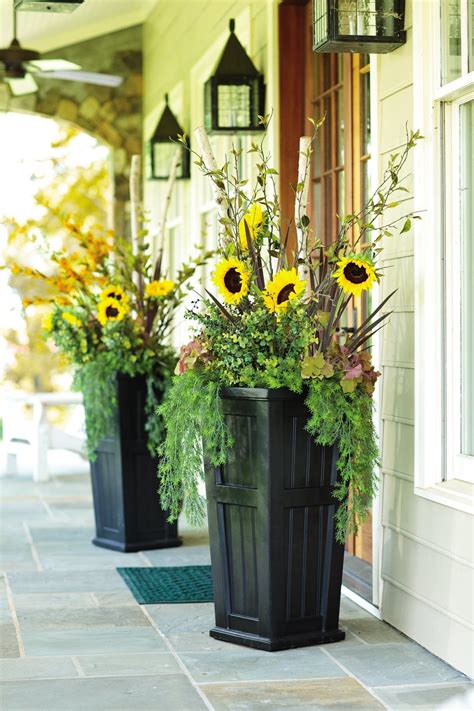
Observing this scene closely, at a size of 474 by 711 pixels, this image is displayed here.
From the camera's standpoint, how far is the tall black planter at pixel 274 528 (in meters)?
3.30

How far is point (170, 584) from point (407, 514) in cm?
123

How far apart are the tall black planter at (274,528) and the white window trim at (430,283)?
1.05 feet

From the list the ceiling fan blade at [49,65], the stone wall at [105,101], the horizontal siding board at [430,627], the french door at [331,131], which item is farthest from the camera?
the stone wall at [105,101]

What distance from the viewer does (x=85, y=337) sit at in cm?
498

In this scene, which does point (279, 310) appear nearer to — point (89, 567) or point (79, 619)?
point (79, 619)

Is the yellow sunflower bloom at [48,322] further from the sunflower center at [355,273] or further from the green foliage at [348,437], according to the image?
the sunflower center at [355,273]

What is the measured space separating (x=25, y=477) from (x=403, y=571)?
484cm

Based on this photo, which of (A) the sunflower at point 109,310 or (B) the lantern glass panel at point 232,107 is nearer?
(A) the sunflower at point 109,310

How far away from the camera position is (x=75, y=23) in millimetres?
8516

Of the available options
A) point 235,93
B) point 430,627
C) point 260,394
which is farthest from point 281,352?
point 235,93

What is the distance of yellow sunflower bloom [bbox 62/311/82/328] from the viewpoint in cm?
488

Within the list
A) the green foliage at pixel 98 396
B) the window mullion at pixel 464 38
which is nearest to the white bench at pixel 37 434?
the green foliage at pixel 98 396

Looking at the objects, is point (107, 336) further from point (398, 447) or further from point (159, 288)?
point (398, 447)

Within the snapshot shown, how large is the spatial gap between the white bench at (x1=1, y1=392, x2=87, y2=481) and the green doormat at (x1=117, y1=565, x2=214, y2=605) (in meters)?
2.93
